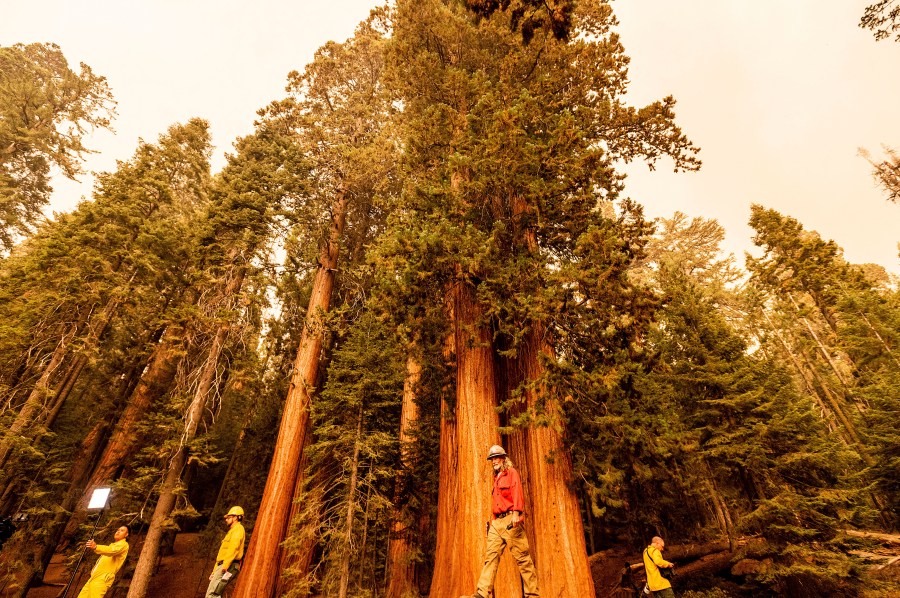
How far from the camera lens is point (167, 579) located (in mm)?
14156

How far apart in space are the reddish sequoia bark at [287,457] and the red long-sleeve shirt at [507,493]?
667cm

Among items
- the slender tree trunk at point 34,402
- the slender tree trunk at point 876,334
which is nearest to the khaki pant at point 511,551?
the slender tree trunk at point 34,402

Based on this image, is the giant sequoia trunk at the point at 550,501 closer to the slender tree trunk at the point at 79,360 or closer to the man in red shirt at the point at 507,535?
the man in red shirt at the point at 507,535

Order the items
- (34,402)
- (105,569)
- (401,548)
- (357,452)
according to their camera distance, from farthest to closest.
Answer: (34,402), (401,548), (357,452), (105,569)

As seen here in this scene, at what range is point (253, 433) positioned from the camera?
50.0ft

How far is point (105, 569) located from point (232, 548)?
2652 millimetres

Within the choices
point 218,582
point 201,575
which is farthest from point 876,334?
point 201,575

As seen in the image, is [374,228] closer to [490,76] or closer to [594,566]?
[490,76]

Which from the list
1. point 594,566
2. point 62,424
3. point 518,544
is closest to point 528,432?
point 518,544

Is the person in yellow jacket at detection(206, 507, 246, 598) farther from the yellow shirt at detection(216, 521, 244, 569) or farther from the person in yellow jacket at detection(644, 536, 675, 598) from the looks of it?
the person in yellow jacket at detection(644, 536, 675, 598)

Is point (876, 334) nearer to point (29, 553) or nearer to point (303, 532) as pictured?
point (303, 532)

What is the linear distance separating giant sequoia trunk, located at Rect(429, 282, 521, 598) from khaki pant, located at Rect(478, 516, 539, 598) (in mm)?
900

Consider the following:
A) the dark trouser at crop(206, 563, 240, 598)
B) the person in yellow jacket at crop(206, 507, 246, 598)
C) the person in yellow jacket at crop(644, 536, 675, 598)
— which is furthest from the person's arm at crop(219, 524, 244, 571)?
the person in yellow jacket at crop(644, 536, 675, 598)

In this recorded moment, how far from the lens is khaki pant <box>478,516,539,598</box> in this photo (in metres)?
3.94
